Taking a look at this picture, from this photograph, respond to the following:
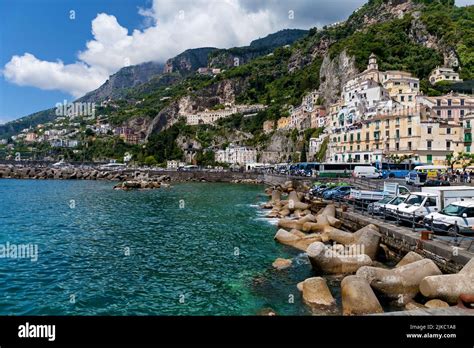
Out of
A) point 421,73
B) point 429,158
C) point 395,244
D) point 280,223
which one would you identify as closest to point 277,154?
point 421,73

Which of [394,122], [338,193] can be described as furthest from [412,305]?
[394,122]

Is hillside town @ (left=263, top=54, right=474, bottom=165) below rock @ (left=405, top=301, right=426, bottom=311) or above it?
above

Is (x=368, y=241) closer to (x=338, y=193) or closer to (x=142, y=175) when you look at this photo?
(x=338, y=193)

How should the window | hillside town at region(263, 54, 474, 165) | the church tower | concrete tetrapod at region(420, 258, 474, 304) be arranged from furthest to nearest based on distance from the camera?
the church tower
hillside town at region(263, 54, 474, 165)
the window
concrete tetrapod at region(420, 258, 474, 304)

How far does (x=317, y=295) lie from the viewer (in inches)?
535

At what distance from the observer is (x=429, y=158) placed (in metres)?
70.6

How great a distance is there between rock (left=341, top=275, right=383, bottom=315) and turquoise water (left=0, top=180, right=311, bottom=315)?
188 cm

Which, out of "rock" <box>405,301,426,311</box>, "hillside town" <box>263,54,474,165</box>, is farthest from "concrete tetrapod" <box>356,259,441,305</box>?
"hillside town" <box>263,54,474,165</box>

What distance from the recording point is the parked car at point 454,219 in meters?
18.1

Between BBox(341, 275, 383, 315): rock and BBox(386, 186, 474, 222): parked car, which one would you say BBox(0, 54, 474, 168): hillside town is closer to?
BBox(386, 186, 474, 222): parked car

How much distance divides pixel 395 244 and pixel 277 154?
120 m

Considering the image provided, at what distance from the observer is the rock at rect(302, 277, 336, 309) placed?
43.5 ft

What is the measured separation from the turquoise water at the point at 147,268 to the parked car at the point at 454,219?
7.34 metres
